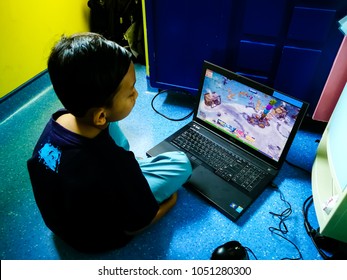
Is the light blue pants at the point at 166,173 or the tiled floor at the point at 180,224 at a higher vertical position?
the light blue pants at the point at 166,173

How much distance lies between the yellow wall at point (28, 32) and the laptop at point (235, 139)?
89 cm

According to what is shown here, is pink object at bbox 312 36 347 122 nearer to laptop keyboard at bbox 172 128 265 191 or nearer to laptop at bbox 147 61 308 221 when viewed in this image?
laptop at bbox 147 61 308 221

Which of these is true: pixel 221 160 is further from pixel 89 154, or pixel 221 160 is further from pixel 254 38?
pixel 89 154

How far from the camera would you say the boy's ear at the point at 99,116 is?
67 centimetres

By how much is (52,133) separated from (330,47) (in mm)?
1095

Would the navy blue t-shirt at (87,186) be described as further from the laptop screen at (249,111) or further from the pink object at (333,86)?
the pink object at (333,86)

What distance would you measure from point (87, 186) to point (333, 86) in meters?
1.04

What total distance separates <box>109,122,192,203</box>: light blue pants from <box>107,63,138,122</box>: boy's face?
0.37 m

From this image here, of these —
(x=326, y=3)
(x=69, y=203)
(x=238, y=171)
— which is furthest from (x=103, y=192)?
(x=326, y=3)

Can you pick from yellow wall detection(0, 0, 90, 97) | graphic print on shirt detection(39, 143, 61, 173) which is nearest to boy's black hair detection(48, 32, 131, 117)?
graphic print on shirt detection(39, 143, 61, 173)

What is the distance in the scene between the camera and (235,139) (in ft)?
4.03

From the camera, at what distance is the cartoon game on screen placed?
106 cm

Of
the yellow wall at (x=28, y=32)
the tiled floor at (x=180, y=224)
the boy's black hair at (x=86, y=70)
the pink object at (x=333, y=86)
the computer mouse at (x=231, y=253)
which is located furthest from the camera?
the yellow wall at (x=28, y=32)

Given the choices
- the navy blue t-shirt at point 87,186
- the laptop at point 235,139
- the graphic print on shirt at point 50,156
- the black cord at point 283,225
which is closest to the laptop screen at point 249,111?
the laptop at point 235,139
